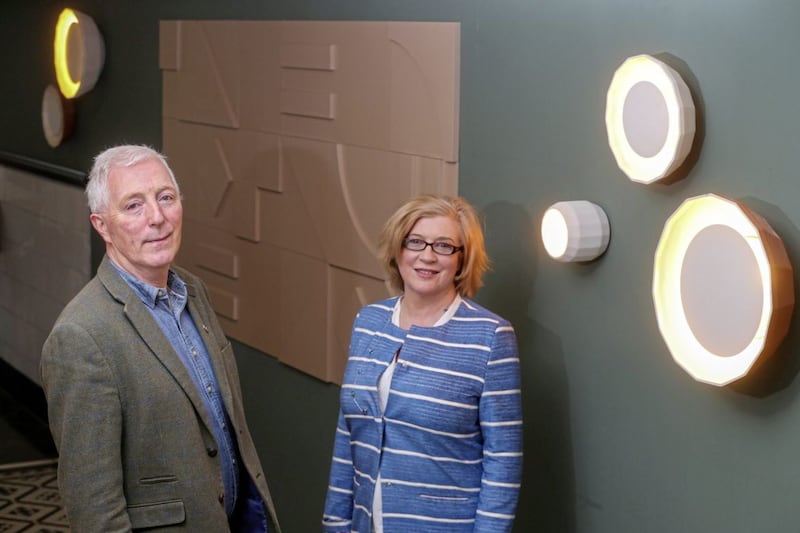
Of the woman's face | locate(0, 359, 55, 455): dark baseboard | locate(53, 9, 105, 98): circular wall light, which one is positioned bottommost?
locate(0, 359, 55, 455): dark baseboard

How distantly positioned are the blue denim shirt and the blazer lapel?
3 cm

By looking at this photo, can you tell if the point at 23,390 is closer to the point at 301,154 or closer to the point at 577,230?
the point at 301,154

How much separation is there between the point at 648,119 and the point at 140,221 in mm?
980

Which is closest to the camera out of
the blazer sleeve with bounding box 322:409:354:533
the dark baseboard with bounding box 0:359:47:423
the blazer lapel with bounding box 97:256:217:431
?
the blazer lapel with bounding box 97:256:217:431

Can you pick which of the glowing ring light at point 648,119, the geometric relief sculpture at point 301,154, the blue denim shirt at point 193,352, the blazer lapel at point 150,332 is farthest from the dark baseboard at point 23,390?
the glowing ring light at point 648,119

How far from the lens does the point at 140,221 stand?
2.21 m

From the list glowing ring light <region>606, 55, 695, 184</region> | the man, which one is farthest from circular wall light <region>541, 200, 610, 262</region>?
the man

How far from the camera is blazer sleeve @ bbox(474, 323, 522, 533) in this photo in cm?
238

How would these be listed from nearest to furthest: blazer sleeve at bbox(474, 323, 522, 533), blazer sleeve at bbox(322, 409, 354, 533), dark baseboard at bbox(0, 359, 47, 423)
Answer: blazer sleeve at bbox(474, 323, 522, 533) < blazer sleeve at bbox(322, 409, 354, 533) < dark baseboard at bbox(0, 359, 47, 423)

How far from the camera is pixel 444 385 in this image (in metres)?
2.39

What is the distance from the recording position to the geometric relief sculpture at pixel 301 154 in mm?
3031

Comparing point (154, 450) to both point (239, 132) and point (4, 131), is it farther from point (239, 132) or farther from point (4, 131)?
point (4, 131)

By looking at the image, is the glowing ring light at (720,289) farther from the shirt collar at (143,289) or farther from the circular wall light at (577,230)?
the shirt collar at (143,289)

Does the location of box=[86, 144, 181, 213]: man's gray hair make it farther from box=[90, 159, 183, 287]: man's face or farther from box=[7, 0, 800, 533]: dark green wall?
box=[7, 0, 800, 533]: dark green wall
